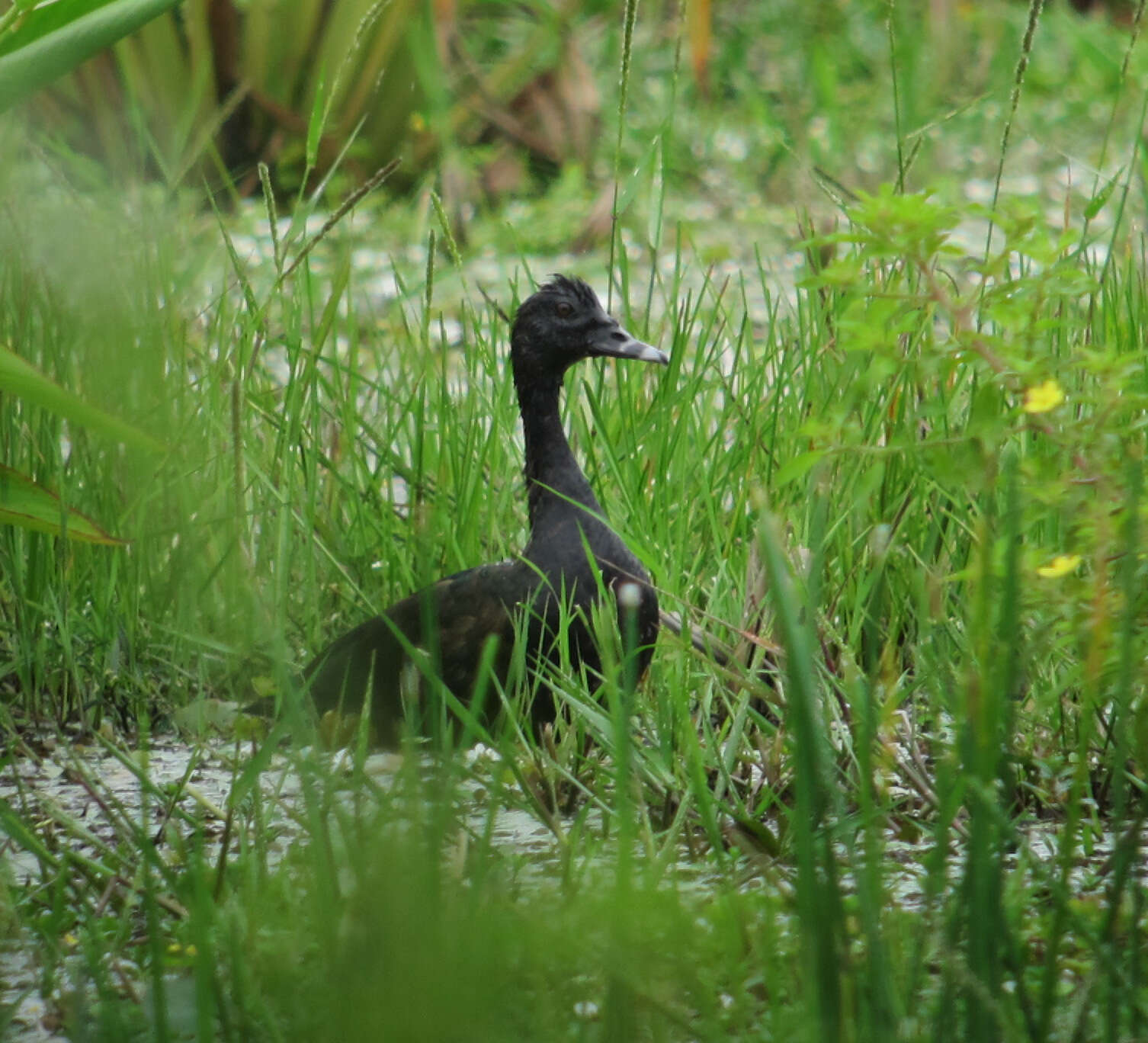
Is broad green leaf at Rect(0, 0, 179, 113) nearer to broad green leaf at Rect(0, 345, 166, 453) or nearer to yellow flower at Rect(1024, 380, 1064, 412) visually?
broad green leaf at Rect(0, 345, 166, 453)

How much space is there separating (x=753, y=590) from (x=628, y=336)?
26.0 inches

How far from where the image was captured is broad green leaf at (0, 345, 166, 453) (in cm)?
204

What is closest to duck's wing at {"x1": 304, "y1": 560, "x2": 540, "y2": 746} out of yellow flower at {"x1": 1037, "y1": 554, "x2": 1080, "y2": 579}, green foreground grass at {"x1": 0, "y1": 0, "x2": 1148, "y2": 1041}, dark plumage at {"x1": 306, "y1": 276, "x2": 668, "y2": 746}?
dark plumage at {"x1": 306, "y1": 276, "x2": 668, "y2": 746}

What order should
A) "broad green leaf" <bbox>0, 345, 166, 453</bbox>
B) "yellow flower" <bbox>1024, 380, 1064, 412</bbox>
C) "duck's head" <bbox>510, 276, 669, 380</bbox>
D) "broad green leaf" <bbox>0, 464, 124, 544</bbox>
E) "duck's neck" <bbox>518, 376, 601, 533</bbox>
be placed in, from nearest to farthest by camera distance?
"yellow flower" <bbox>1024, 380, 1064, 412</bbox> < "broad green leaf" <bbox>0, 345, 166, 453</bbox> < "broad green leaf" <bbox>0, 464, 124, 544</bbox> < "duck's neck" <bbox>518, 376, 601, 533</bbox> < "duck's head" <bbox>510, 276, 669, 380</bbox>

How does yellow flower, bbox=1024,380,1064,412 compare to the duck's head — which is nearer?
yellow flower, bbox=1024,380,1064,412

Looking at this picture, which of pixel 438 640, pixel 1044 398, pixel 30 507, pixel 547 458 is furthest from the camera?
pixel 547 458

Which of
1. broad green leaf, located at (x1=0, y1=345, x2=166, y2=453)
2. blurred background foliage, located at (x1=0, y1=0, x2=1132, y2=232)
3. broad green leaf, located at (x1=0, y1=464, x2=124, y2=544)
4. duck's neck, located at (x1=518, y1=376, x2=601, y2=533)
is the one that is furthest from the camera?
blurred background foliage, located at (x1=0, y1=0, x2=1132, y2=232)

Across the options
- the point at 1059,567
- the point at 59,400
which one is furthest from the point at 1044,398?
the point at 59,400

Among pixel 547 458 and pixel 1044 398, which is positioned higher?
pixel 547 458

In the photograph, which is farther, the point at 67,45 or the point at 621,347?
the point at 621,347

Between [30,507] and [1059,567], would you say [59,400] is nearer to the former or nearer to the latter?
[30,507]

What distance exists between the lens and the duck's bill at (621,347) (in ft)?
9.50

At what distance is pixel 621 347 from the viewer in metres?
2.99

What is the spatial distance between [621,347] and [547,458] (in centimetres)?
24
